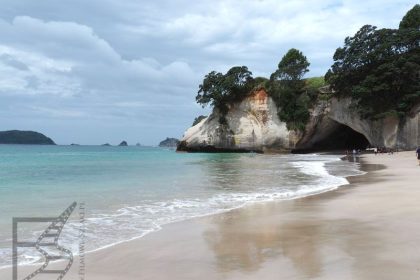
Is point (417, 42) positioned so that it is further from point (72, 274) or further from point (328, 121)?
point (72, 274)

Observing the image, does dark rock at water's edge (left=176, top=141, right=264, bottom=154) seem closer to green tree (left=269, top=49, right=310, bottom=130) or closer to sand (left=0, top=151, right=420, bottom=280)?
green tree (left=269, top=49, right=310, bottom=130)

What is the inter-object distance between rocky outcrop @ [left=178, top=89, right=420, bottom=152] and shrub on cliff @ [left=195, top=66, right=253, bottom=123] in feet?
3.31

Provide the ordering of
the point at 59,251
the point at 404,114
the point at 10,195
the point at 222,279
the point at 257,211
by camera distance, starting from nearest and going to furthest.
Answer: the point at 222,279 → the point at 59,251 → the point at 257,211 → the point at 10,195 → the point at 404,114

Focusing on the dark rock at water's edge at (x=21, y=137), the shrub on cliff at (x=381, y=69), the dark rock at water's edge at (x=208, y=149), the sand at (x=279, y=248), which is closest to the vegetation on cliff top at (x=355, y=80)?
the shrub on cliff at (x=381, y=69)

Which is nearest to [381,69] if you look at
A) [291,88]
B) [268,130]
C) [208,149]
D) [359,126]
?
[359,126]

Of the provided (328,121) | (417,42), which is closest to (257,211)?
(417,42)

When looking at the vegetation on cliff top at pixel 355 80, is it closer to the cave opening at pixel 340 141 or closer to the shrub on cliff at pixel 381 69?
the shrub on cliff at pixel 381 69

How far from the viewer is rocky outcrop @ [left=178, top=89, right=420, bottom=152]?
46.8 metres

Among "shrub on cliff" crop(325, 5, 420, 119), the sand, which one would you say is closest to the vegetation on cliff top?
"shrub on cliff" crop(325, 5, 420, 119)

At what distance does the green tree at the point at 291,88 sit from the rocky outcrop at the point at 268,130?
107 cm

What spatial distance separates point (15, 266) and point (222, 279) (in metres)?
2.89

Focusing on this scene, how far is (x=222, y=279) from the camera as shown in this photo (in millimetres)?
4559

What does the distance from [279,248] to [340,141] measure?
54.9 m

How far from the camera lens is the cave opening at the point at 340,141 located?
54.2 m
